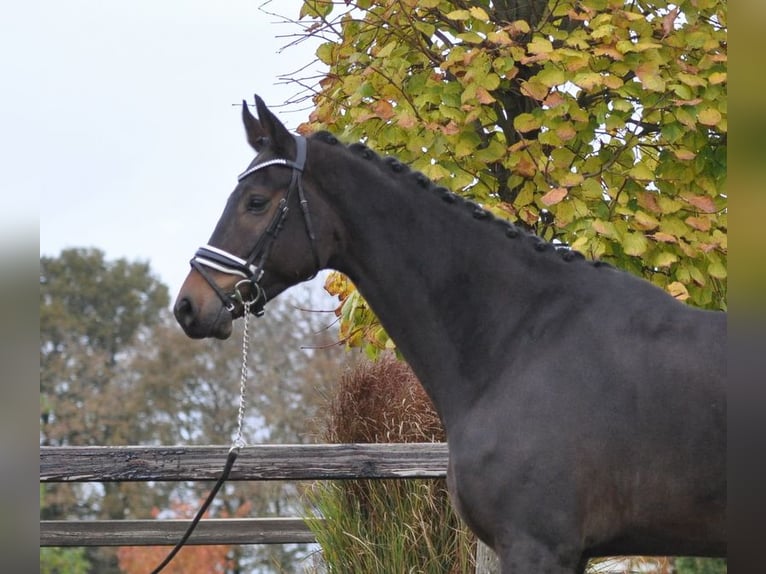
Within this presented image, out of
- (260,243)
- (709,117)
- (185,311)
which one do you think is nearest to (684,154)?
(709,117)

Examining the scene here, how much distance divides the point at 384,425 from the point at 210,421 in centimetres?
1334

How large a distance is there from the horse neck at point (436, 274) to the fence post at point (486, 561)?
1784mm

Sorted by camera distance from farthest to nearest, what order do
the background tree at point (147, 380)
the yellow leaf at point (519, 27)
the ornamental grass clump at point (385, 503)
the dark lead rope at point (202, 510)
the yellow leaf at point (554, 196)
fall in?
the background tree at point (147, 380), the ornamental grass clump at point (385, 503), the yellow leaf at point (519, 27), the yellow leaf at point (554, 196), the dark lead rope at point (202, 510)

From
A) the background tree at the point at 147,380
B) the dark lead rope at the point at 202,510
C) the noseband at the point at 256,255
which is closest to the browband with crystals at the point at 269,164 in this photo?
the noseband at the point at 256,255

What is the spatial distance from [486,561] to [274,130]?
2624 millimetres

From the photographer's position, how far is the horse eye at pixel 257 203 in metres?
3.16

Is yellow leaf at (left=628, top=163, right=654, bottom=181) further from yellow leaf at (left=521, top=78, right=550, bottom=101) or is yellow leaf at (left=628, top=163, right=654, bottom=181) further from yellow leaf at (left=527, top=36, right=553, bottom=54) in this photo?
yellow leaf at (left=527, top=36, right=553, bottom=54)

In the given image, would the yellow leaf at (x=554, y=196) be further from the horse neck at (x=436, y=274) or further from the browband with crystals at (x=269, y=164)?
the browband with crystals at (x=269, y=164)

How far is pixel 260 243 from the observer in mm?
3141

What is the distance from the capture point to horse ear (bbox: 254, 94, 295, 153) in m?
3.17

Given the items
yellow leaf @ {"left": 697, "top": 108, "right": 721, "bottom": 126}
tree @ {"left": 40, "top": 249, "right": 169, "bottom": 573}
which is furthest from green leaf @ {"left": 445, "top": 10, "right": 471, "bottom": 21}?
tree @ {"left": 40, "top": 249, "right": 169, "bottom": 573}

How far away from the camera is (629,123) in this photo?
480 cm
